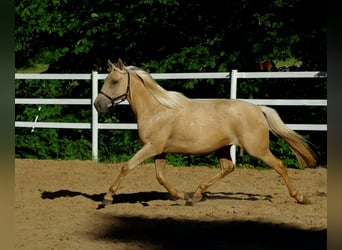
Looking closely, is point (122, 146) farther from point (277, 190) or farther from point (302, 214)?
point (302, 214)

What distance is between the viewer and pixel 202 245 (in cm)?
450

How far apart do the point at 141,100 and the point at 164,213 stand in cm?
134

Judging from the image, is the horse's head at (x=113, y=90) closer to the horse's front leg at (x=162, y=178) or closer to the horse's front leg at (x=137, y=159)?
the horse's front leg at (x=137, y=159)

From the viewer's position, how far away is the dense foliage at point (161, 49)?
1082cm

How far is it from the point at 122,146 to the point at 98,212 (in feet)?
16.6

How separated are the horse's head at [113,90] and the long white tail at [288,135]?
165 centimetres

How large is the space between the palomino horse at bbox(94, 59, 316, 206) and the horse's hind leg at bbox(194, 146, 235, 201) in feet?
0.26

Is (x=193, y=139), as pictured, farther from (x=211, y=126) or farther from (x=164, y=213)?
(x=164, y=213)

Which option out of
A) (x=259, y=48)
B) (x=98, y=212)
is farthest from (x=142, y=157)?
(x=259, y=48)

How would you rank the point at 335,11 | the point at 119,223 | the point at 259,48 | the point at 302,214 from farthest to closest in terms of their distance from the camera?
the point at 259,48, the point at 302,214, the point at 119,223, the point at 335,11

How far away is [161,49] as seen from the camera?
40.7 feet

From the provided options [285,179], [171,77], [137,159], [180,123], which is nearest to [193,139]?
[180,123]

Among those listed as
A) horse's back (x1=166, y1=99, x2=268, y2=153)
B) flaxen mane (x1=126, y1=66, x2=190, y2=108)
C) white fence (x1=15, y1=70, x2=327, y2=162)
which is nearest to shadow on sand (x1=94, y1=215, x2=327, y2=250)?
horse's back (x1=166, y1=99, x2=268, y2=153)

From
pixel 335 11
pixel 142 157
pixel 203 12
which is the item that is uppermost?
pixel 203 12
